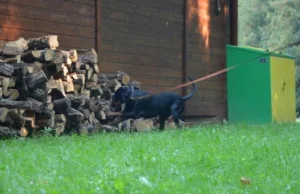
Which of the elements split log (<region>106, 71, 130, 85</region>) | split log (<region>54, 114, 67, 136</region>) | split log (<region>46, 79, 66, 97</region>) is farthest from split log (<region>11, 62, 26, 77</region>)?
split log (<region>106, 71, 130, 85</region>)

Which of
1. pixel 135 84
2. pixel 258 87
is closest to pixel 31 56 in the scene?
pixel 135 84

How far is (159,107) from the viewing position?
12.0 meters

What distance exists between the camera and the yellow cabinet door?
52.9 ft

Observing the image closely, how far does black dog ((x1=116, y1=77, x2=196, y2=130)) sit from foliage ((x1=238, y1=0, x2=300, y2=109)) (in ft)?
67.0

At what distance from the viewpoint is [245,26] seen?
145 ft

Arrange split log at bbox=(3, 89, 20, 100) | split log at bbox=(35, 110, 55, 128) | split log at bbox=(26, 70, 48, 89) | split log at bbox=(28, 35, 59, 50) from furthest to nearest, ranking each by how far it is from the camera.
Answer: split log at bbox=(28, 35, 59, 50), split log at bbox=(35, 110, 55, 128), split log at bbox=(26, 70, 48, 89), split log at bbox=(3, 89, 20, 100)

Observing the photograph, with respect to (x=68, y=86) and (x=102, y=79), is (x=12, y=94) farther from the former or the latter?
(x=102, y=79)

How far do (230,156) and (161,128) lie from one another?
5494 mm

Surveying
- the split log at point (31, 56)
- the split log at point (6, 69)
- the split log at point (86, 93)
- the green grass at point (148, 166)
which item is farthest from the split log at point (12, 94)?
the split log at point (86, 93)

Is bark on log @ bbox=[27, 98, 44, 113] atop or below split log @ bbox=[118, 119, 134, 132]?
atop

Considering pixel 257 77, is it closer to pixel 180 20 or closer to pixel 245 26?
pixel 180 20

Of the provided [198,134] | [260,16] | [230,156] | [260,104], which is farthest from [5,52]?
[260,16]

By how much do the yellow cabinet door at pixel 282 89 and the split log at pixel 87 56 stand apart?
250 inches

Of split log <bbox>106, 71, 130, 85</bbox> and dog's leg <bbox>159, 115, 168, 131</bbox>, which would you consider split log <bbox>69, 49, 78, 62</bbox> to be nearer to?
split log <bbox>106, 71, 130, 85</bbox>
